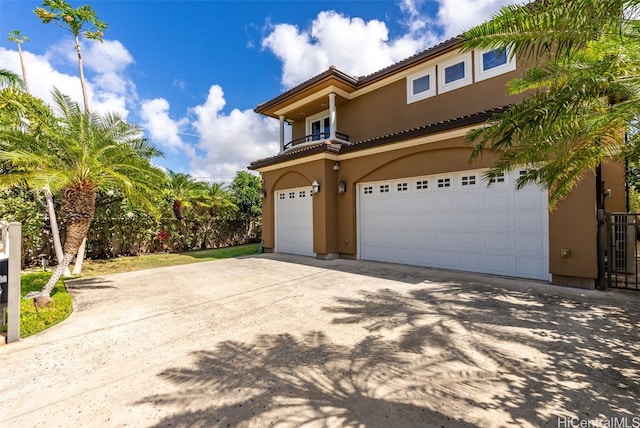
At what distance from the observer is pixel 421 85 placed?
37.2 feet

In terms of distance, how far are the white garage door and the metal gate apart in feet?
30.4

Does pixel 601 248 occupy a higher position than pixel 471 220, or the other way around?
pixel 471 220

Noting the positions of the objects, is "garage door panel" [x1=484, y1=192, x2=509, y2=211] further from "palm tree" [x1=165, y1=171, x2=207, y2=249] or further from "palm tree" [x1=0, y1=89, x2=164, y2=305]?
"palm tree" [x1=165, y1=171, x2=207, y2=249]

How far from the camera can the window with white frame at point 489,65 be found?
937 centimetres

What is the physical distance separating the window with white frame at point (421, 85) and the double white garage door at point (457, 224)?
395 centimetres

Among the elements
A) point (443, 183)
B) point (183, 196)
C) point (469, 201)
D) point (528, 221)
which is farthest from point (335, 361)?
point (183, 196)

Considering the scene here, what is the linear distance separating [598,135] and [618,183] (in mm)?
7408

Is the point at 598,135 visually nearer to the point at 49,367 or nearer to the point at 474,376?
the point at 474,376

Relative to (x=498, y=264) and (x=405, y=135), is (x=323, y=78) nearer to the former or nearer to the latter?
(x=405, y=135)

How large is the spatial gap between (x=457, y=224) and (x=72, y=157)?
34.3 feet

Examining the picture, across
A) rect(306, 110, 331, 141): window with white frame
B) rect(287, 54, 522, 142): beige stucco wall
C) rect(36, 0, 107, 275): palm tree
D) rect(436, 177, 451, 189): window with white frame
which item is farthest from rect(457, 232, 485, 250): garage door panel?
rect(36, 0, 107, 275): palm tree

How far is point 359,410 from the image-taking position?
2598mm

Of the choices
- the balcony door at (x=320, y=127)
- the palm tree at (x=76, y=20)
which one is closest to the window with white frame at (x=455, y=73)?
the balcony door at (x=320, y=127)

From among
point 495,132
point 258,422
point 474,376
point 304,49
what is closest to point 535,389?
point 474,376
